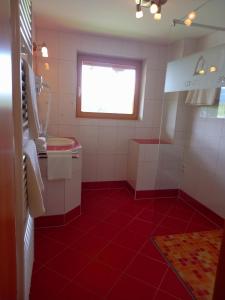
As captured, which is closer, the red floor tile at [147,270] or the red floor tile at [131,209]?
the red floor tile at [147,270]

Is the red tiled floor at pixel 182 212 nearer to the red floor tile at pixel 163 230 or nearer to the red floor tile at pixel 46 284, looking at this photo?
the red floor tile at pixel 163 230

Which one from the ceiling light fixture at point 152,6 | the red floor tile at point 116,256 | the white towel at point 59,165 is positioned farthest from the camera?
the white towel at point 59,165

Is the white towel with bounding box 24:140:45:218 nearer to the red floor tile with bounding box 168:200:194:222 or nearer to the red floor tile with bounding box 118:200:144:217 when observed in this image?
the red floor tile with bounding box 118:200:144:217

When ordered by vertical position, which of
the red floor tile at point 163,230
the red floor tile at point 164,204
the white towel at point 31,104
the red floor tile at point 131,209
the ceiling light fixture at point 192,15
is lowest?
the red floor tile at point 163,230

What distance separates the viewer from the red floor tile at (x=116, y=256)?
1.75 m

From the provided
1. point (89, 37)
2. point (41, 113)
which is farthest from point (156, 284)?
point (89, 37)

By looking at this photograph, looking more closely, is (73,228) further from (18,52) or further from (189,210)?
(18,52)

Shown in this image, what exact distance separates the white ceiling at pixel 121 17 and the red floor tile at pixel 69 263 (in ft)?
7.15

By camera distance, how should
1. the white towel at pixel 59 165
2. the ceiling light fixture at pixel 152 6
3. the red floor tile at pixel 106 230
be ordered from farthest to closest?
the red floor tile at pixel 106 230, the white towel at pixel 59 165, the ceiling light fixture at pixel 152 6

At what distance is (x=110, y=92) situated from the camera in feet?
10.1

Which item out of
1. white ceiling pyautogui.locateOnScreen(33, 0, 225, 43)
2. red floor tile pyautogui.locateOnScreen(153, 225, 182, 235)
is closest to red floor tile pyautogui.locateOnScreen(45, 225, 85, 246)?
red floor tile pyautogui.locateOnScreen(153, 225, 182, 235)

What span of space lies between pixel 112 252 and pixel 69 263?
0.38 metres

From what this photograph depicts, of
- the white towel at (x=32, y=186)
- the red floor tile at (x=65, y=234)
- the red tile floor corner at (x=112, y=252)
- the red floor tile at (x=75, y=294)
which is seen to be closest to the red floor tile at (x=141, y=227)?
the red tile floor corner at (x=112, y=252)

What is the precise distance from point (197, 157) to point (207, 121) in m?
0.47
